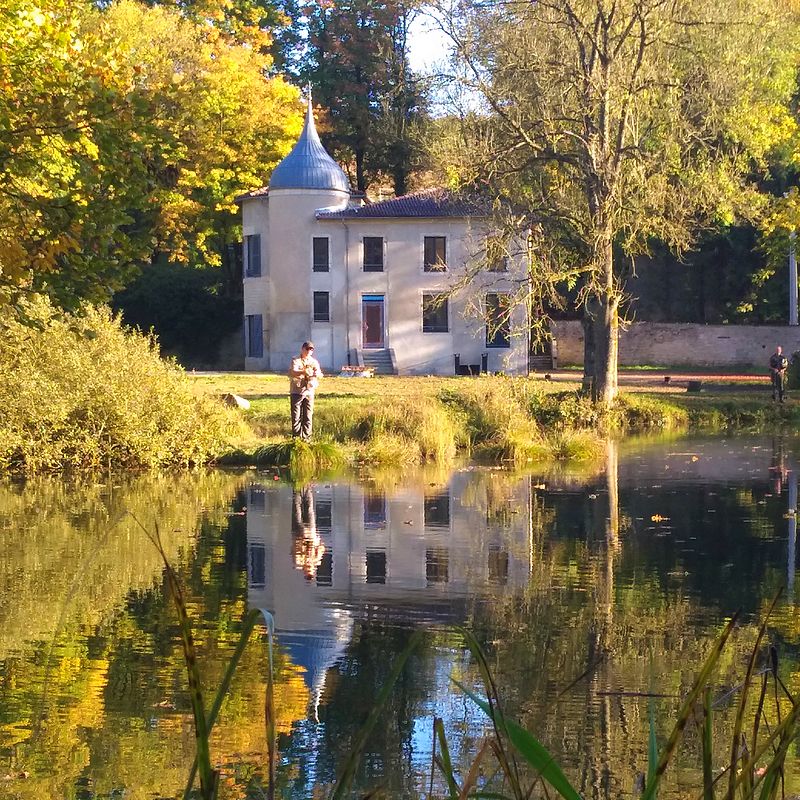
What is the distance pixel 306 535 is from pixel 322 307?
131ft

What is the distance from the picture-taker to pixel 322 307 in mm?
57250

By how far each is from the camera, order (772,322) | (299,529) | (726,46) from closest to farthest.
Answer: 1. (299,529)
2. (726,46)
3. (772,322)

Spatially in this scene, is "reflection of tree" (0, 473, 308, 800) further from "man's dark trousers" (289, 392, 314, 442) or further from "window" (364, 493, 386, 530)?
"man's dark trousers" (289, 392, 314, 442)

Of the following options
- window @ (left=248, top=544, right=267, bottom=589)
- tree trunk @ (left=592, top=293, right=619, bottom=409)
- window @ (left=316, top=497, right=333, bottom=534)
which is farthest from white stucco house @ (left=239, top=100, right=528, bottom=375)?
window @ (left=248, top=544, right=267, bottom=589)

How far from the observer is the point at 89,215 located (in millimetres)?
12820

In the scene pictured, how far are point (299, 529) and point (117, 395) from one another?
7.40 meters

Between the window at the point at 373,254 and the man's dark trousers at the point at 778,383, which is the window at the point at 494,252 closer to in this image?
the man's dark trousers at the point at 778,383

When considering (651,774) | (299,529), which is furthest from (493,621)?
(651,774)

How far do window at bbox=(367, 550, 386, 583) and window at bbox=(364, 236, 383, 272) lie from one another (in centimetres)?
4151

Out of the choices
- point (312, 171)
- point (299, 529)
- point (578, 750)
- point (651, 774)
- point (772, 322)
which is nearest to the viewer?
point (651, 774)

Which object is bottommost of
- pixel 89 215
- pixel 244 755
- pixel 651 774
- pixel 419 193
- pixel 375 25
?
pixel 244 755

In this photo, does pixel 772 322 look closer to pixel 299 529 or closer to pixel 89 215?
pixel 299 529

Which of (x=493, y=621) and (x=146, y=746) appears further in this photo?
(x=493, y=621)

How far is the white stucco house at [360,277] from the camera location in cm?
5631
